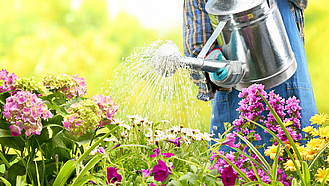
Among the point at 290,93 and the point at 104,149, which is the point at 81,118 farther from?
the point at 290,93

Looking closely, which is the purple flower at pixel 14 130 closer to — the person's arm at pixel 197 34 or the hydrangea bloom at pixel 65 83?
the hydrangea bloom at pixel 65 83

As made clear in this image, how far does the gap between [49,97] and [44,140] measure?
11 cm

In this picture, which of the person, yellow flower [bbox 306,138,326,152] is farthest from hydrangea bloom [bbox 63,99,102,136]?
the person

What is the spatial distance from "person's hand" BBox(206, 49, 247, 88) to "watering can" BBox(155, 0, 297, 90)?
0.02 metres

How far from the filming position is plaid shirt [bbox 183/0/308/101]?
102 centimetres

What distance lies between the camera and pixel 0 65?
81.7 inches

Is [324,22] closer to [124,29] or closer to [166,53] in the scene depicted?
[124,29]

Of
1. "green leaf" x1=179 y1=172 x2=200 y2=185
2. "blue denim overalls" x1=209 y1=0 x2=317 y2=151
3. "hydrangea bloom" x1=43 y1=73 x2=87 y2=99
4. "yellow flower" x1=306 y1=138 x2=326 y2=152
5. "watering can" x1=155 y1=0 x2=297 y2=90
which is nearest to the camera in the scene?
"green leaf" x1=179 y1=172 x2=200 y2=185

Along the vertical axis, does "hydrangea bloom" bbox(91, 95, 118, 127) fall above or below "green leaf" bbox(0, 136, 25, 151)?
above

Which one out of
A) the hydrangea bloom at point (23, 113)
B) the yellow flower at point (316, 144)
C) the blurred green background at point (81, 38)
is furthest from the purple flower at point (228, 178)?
the blurred green background at point (81, 38)

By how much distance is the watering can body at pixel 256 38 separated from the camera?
0.83 metres

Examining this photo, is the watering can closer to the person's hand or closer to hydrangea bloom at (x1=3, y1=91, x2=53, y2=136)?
the person's hand

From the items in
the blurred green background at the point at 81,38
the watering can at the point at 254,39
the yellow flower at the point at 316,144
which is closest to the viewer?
the yellow flower at the point at 316,144

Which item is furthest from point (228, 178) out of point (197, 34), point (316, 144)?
point (197, 34)
